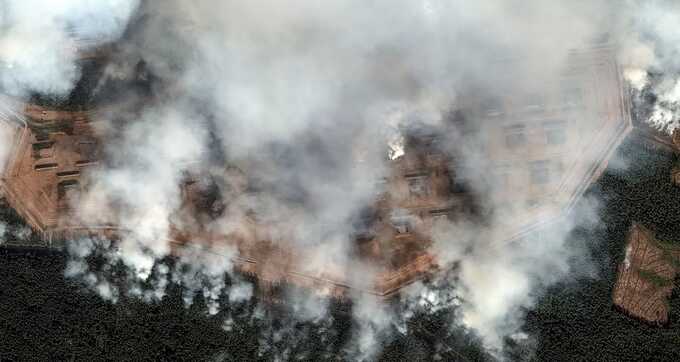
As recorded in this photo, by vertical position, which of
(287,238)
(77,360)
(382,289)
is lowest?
(77,360)

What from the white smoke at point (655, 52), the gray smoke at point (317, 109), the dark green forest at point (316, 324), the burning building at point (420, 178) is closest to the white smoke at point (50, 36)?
the gray smoke at point (317, 109)

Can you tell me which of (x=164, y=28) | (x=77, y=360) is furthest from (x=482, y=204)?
(x=77, y=360)

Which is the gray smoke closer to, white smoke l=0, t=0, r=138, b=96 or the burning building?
white smoke l=0, t=0, r=138, b=96

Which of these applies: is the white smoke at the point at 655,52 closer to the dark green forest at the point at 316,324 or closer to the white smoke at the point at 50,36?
the dark green forest at the point at 316,324

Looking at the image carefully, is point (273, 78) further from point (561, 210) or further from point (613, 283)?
point (613, 283)

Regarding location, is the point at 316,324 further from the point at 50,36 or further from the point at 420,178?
the point at 50,36

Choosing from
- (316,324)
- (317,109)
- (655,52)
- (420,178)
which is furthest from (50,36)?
(655,52)

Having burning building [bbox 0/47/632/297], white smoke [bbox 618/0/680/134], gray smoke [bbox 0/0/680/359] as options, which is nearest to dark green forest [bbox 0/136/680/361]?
gray smoke [bbox 0/0/680/359]

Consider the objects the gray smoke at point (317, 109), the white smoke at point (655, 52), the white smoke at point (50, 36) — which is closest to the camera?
the white smoke at point (50, 36)
